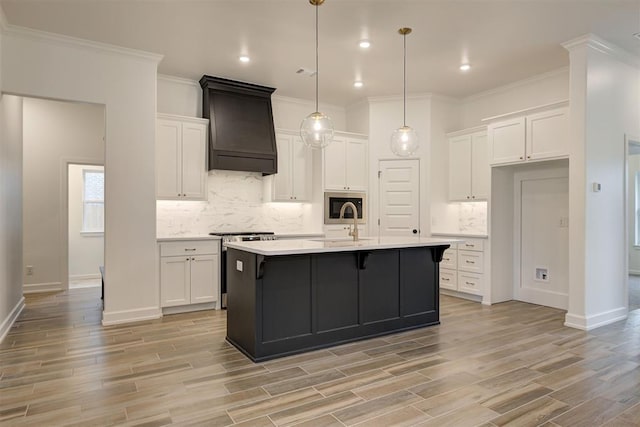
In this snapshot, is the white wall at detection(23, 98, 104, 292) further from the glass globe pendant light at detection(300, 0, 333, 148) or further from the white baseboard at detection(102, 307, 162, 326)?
the glass globe pendant light at detection(300, 0, 333, 148)

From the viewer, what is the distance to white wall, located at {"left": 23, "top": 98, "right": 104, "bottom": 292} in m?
6.31

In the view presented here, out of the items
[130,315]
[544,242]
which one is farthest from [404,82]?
[130,315]

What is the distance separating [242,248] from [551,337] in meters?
3.16

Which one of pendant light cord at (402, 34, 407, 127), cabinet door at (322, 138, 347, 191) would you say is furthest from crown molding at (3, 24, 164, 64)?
pendant light cord at (402, 34, 407, 127)

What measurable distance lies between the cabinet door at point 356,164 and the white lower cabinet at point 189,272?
2369mm

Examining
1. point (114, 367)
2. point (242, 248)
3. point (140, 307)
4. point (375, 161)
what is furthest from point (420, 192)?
point (114, 367)

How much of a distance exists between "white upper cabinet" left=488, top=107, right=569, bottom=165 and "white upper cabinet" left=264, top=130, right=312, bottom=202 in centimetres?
268

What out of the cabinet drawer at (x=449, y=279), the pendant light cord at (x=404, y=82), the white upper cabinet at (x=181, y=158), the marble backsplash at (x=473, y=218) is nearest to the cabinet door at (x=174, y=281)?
the white upper cabinet at (x=181, y=158)

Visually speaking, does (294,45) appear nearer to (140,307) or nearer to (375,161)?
(375,161)

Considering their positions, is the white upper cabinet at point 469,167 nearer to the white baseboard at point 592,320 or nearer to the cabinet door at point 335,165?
the cabinet door at point 335,165

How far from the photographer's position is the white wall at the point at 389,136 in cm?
626

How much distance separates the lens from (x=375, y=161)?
255 inches

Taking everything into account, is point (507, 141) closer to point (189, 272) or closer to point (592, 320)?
point (592, 320)

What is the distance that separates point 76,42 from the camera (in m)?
4.27
